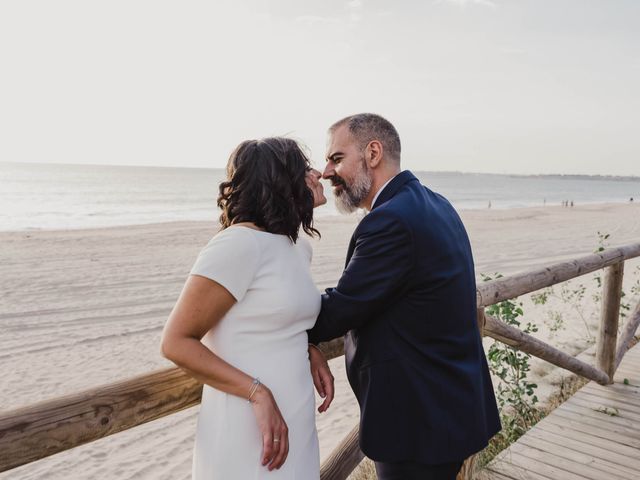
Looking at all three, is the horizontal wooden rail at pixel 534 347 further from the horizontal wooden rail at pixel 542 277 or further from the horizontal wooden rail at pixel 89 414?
the horizontal wooden rail at pixel 89 414

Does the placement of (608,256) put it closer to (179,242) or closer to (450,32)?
(450,32)

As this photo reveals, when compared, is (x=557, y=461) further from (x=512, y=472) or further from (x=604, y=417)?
(x=604, y=417)

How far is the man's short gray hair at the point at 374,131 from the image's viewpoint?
2098 mm

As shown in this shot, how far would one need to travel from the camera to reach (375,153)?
2.08 meters

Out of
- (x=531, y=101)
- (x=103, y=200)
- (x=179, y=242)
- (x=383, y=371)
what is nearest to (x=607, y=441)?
(x=383, y=371)

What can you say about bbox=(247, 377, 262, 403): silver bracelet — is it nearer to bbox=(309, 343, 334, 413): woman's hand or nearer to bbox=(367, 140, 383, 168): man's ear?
bbox=(309, 343, 334, 413): woman's hand

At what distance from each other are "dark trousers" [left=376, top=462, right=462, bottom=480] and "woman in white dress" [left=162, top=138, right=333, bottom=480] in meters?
0.32

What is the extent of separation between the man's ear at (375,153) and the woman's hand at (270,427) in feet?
3.35

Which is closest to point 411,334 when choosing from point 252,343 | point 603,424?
point 252,343

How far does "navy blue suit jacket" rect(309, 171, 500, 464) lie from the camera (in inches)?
65.5

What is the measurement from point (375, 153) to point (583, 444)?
10.3ft

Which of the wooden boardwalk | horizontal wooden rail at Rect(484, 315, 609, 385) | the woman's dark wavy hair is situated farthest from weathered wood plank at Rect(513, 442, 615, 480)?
the woman's dark wavy hair

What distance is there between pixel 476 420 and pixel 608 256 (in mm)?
3473

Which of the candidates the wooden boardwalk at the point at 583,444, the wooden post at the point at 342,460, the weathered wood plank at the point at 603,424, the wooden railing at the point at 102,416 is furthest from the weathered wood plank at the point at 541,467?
the wooden railing at the point at 102,416
